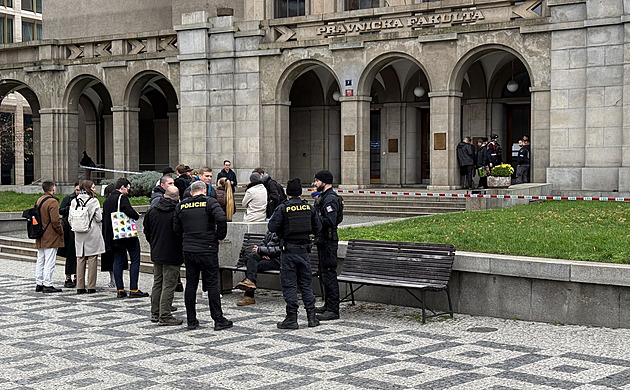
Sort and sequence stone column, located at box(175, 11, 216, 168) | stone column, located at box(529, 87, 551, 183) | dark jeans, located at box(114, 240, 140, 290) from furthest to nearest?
stone column, located at box(175, 11, 216, 168)
stone column, located at box(529, 87, 551, 183)
dark jeans, located at box(114, 240, 140, 290)

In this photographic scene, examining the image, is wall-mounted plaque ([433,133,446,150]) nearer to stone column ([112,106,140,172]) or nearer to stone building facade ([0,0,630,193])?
stone building facade ([0,0,630,193])

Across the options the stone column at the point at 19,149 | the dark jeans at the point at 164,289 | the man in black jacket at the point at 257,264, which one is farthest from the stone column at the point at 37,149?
the dark jeans at the point at 164,289

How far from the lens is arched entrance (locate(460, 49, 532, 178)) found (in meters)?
30.0

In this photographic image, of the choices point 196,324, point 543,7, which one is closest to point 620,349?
point 196,324

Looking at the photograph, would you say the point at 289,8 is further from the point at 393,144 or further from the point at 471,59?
the point at 471,59

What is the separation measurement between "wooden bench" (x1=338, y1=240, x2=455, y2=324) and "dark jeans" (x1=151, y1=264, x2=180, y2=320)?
90.0 inches

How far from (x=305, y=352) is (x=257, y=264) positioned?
3.55 m

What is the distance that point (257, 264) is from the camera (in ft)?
42.9

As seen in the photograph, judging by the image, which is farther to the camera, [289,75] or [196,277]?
[289,75]

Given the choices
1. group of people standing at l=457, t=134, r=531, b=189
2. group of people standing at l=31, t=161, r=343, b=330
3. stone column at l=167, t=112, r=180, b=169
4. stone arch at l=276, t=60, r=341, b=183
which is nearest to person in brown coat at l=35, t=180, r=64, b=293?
group of people standing at l=31, t=161, r=343, b=330

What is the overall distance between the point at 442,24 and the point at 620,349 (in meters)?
18.6

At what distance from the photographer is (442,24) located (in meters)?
26.8

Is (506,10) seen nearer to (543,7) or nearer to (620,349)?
(543,7)

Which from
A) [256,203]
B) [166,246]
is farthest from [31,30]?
[166,246]
